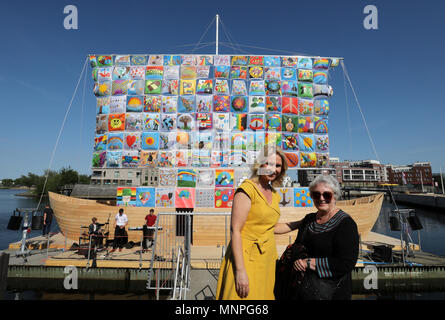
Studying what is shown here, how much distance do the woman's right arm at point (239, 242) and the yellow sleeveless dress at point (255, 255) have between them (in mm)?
60

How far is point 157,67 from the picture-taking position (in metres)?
14.4

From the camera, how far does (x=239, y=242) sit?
1.79m

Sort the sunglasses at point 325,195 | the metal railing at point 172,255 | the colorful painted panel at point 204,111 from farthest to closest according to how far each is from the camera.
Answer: the colorful painted panel at point 204,111, the metal railing at point 172,255, the sunglasses at point 325,195

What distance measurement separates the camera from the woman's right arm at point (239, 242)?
1.77m

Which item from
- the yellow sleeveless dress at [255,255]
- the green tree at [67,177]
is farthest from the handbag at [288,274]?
the green tree at [67,177]

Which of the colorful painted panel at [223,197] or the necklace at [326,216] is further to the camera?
the colorful painted panel at [223,197]

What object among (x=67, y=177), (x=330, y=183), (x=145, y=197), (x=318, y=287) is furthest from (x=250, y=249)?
(x=67, y=177)

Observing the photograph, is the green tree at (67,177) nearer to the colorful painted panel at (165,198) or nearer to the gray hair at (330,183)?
the colorful painted panel at (165,198)

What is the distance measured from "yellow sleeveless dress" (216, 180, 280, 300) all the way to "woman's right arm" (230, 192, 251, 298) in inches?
2.4

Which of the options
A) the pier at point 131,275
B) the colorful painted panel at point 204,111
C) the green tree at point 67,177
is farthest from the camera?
the green tree at point 67,177

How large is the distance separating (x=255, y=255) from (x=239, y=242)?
0.80ft

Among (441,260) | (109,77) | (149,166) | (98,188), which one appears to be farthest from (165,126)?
(98,188)

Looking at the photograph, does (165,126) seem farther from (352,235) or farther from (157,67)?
(352,235)

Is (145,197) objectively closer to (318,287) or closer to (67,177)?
(318,287)
